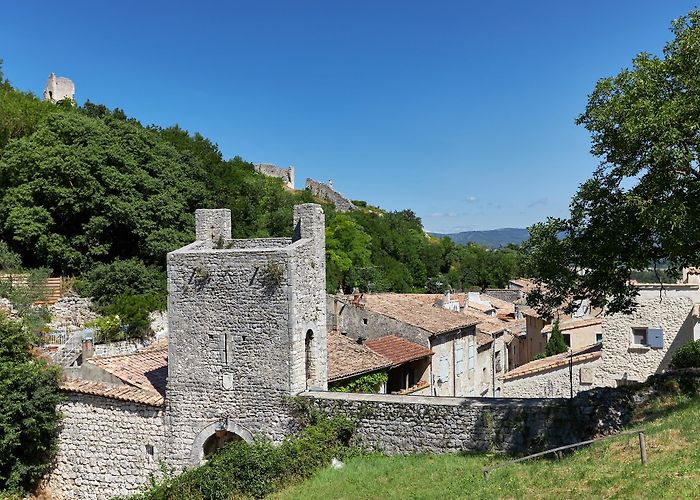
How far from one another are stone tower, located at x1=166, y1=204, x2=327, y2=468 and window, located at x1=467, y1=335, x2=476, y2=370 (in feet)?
43.2

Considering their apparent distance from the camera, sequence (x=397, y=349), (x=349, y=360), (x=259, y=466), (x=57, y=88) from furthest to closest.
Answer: (x=57, y=88) < (x=397, y=349) < (x=349, y=360) < (x=259, y=466)

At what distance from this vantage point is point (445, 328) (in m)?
26.2

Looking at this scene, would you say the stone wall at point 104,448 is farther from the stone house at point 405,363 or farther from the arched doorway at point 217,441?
the stone house at point 405,363

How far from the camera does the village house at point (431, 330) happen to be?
25.5m

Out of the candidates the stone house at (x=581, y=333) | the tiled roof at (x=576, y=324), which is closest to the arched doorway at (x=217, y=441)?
the stone house at (x=581, y=333)

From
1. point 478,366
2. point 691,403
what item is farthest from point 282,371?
point 478,366

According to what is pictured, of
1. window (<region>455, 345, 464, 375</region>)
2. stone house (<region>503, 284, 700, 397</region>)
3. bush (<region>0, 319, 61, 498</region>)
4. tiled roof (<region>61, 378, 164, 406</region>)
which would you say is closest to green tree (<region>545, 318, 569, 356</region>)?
stone house (<region>503, 284, 700, 397</region>)

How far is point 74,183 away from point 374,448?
23861mm

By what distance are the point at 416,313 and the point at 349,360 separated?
7958mm

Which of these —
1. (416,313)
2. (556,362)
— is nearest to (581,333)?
(556,362)

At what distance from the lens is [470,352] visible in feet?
96.8

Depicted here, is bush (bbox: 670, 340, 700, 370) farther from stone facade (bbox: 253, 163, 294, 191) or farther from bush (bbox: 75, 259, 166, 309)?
stone facade (bbox: 253, 163, 294, 191)

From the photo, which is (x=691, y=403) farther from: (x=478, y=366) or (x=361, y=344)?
(x=478, y=366)

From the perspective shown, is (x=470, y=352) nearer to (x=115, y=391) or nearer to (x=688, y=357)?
(x=688, y=357)
